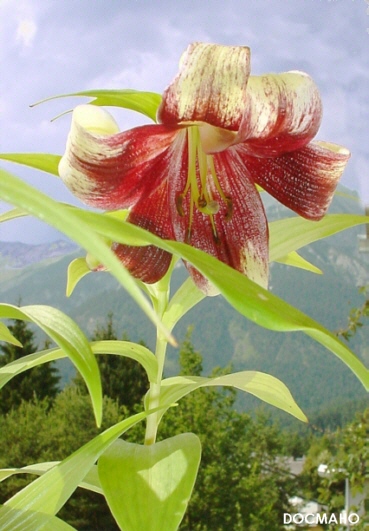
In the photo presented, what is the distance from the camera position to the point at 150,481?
29 cm

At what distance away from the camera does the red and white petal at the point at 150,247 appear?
32cm

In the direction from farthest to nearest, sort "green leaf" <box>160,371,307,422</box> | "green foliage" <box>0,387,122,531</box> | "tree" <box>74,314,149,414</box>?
"tree" <box>74,314,149,414</box>
"green foliage" <box>0,387,122,531</box>
"green leaf" <box>160,371,307,422</box>

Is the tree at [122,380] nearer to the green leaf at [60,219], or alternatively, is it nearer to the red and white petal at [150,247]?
the red and white petal at [150,247]

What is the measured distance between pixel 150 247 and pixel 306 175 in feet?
0.29

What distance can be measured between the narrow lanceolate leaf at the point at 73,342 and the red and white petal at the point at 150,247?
61mm

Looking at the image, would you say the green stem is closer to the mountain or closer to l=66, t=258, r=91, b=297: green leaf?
l=66, t=258, r=91, b=297: green leaf

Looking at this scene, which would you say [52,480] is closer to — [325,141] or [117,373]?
[325,141]

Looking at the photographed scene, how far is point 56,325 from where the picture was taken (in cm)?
25

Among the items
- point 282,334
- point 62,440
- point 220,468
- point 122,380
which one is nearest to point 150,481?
point 220,468

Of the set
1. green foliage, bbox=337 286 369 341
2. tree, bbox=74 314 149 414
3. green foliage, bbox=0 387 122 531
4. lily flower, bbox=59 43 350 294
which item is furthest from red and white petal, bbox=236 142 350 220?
tree, bbox=74 314 149 414

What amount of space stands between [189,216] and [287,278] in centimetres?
1699

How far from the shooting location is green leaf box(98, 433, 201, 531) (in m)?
0.28

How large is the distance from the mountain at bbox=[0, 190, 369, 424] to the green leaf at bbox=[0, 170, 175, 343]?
13392mm

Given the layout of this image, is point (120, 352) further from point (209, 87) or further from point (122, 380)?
point (122, 380)
